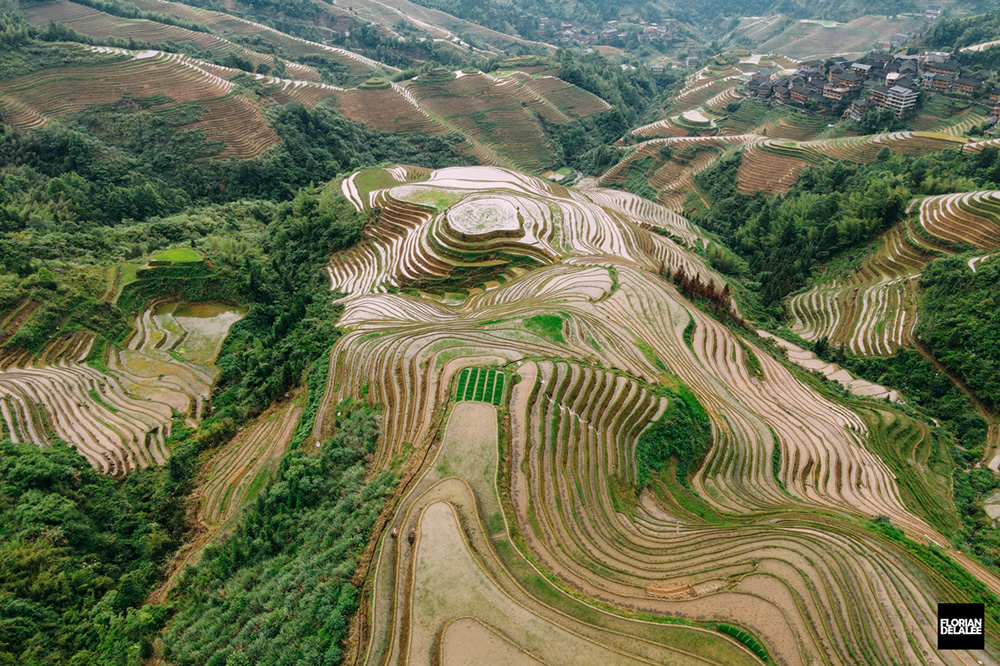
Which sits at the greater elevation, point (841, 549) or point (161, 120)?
point (161, 120)

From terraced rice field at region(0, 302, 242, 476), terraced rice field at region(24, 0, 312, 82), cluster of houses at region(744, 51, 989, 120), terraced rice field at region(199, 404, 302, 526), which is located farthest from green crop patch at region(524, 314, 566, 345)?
terraced rice field at region(24, 0, 312, 82)

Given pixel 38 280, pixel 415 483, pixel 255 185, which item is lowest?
pixel 415 483

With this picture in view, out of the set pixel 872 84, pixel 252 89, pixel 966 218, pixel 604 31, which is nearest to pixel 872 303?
pixel 966 218

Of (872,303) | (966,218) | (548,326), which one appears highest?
(966,218)

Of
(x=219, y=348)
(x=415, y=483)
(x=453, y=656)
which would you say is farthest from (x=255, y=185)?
(x=453, y=656)

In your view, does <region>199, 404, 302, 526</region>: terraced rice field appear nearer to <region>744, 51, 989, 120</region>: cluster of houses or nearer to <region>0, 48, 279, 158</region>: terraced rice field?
<region>0, 48, 279, 158</region>: terraced rice field

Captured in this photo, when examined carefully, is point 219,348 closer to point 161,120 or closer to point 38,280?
point 38,280

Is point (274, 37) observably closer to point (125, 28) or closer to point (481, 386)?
point (125, 28)
